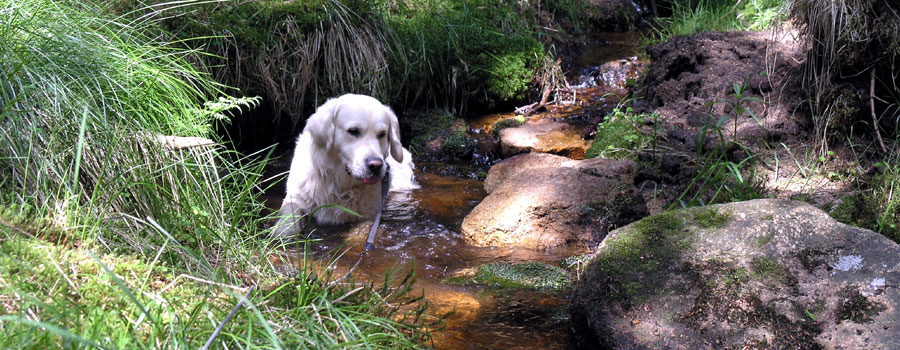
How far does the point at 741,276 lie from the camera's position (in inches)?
99.1

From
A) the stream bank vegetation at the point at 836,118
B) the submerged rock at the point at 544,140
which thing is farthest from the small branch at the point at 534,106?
the stream bank vegetation at the point at 836,118

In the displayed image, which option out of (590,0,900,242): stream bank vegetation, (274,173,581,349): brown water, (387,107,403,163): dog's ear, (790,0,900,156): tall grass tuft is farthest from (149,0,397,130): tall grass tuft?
(790,0,900,156): tall grass tuft

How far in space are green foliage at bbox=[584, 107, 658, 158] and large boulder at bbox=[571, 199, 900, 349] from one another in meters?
1.90

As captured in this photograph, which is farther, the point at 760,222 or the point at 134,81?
the point at 134,81

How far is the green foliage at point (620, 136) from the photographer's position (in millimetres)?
4859

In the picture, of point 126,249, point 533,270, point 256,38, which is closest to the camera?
point 126,249

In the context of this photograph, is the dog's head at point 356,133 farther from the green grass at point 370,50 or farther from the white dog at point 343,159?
the green grass at point 370,50

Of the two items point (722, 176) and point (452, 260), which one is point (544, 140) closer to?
point (722, 176)

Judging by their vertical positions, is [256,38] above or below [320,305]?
above

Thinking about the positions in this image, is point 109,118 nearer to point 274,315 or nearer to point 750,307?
point 274,315

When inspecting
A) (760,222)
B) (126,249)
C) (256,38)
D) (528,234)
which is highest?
(256,38)

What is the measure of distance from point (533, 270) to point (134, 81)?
2.16 meters

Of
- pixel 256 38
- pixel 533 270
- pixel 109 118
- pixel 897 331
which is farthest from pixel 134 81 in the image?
pixel 897 331

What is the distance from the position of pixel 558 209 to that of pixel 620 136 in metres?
1.38
